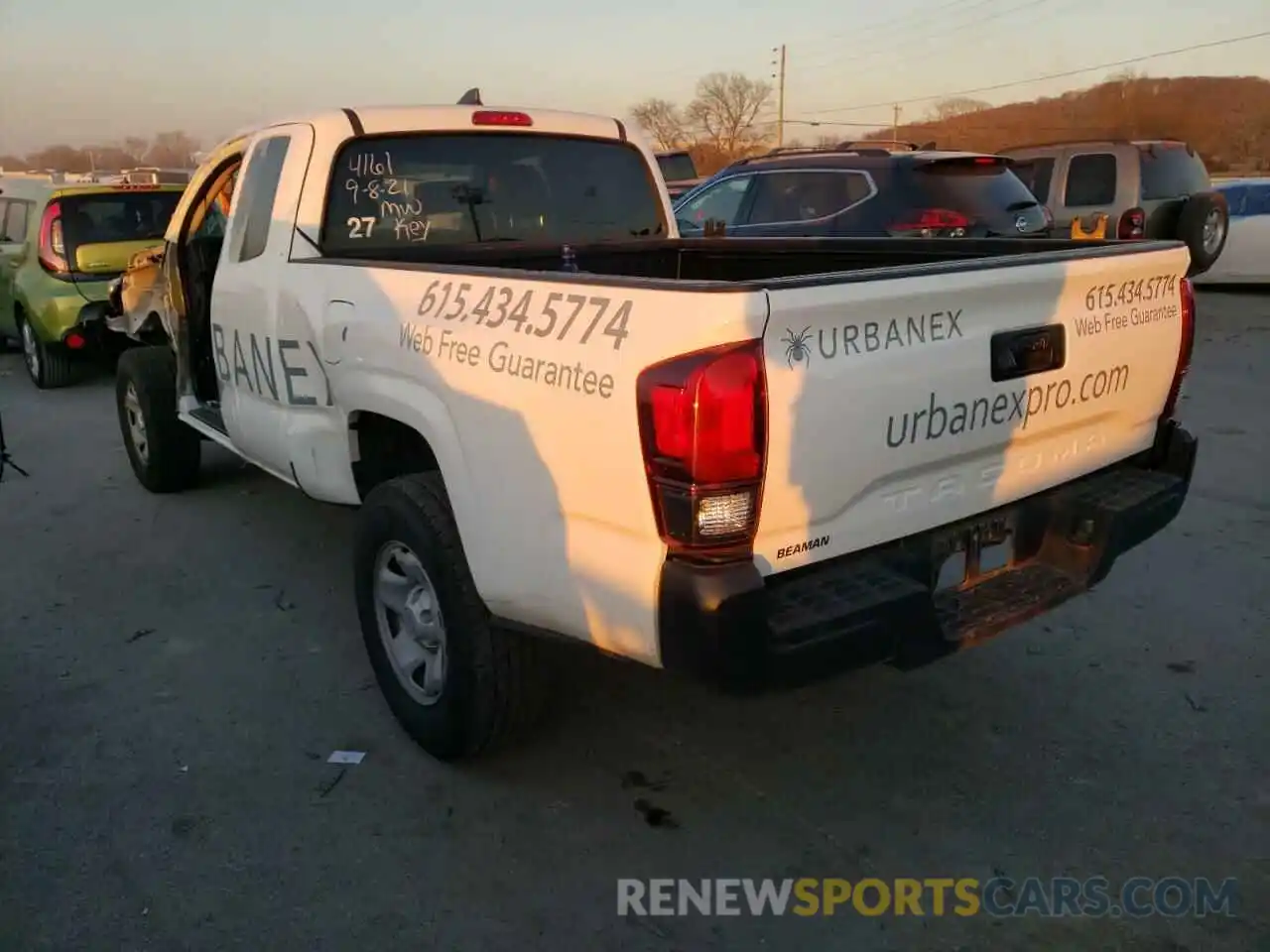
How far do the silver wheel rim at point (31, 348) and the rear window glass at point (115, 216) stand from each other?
100cm

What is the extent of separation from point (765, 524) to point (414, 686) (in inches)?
58.2

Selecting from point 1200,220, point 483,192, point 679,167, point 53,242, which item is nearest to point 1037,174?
point 1200,220

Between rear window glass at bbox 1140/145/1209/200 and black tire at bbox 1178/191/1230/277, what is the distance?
19 cm

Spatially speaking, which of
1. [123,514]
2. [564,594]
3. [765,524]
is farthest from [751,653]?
[123,514]

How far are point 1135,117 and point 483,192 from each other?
3251 inches

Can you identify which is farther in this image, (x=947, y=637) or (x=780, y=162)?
(x=780, y=162)

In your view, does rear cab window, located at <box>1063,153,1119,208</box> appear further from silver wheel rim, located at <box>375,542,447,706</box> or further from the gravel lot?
silver wheel rim, located at <box>375,542,447,706</box>

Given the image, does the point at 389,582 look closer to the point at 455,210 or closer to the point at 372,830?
the point at 372,830

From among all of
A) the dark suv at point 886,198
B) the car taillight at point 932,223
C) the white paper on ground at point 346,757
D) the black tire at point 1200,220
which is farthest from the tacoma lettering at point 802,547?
the black tire at point 1200,220

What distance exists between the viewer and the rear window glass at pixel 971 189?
8.25 meters

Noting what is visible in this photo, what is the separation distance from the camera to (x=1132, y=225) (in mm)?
11078

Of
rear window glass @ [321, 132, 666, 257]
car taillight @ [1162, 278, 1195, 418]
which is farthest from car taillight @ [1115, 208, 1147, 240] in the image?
car taillight @ [1162, 278, 1195, 418]

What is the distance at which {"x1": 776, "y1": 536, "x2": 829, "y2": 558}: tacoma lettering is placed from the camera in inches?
95.0

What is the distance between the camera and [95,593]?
4660 millimetres
